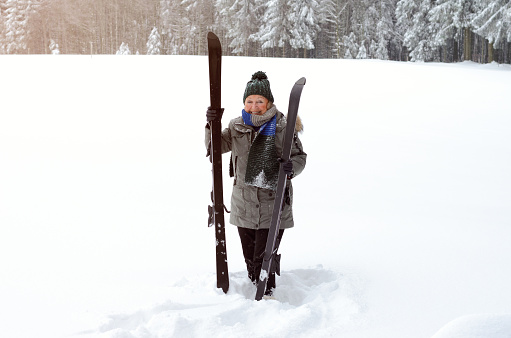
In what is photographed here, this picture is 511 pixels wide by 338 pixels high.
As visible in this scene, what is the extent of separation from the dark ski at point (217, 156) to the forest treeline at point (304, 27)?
1657 centimetres

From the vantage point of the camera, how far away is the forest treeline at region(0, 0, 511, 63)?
29453 mm

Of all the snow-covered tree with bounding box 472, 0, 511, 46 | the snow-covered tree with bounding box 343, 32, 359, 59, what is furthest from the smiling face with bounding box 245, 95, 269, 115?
the snow-covered tree with bounding box 343, 32, 359, 59

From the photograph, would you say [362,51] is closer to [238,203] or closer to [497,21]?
[497,21]

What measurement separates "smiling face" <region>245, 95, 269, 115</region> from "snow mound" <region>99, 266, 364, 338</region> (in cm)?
140

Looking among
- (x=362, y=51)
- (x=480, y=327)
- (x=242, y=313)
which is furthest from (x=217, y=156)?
(x=362, y=51)

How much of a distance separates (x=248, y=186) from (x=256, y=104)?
650mm

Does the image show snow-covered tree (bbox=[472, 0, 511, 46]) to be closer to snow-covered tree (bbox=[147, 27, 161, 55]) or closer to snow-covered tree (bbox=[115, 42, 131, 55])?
snow-covered tree (bbox=[115, 42, 131, 55])

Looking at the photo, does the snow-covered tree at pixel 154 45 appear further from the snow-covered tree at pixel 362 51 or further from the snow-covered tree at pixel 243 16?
the snow-covered tree at pixel 362 51

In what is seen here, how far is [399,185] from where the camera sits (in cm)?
755

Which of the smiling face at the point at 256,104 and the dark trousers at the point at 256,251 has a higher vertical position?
the smiling face at the point at 256,104

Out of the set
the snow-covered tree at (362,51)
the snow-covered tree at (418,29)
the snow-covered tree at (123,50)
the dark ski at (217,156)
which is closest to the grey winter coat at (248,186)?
the dark ski at (217,156)

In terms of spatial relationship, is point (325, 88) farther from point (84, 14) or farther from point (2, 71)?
Result: point (84, 14)

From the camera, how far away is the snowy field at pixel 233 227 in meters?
3.21

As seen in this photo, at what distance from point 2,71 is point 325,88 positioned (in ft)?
36.0
